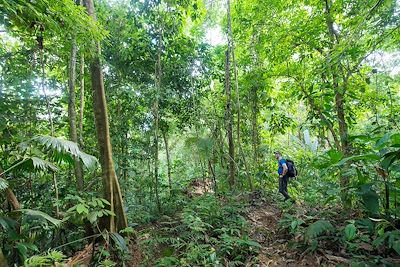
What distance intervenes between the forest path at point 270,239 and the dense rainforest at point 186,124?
28mm

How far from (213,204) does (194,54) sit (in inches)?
161

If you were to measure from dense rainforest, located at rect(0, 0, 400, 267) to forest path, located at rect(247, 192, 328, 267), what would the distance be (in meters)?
0.03

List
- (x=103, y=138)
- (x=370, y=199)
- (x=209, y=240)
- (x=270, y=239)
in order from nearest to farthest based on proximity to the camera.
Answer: (x=370, y=199)
(x=209, y=240)
(x=103, y=138)
(x=270, y=239)

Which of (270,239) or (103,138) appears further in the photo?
(270,239)

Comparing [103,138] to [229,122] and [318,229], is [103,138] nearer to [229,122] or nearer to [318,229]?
[318,229]

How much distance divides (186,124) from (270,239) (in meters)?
4.50

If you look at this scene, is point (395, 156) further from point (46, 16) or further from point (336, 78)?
point (46, 16)

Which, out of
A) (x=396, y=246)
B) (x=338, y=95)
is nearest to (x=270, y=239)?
(x=396, y=246)

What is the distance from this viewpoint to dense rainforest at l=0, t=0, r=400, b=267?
3.55 m

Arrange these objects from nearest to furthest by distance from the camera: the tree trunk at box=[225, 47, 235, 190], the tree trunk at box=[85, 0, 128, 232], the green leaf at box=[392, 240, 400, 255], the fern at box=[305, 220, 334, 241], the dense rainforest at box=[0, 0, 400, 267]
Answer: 1. the green leaf at box=[392, 240, 400, 255]
2. the dense rainforest at box=[0, 0, 400, 267]
3. the fern at box=[305, 220, 334, 241]
4. the tree trunk at box=[85, 0, 128, 232]
5. the tree trunk at box=[225, 47, 235, 190]

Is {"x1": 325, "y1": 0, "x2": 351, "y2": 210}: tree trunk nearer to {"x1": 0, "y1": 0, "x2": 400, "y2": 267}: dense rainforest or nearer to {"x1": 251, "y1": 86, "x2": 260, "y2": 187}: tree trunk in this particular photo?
{"x1": 0, "y1": 0, "x2": 400, "y2": 267}: dense rainforest

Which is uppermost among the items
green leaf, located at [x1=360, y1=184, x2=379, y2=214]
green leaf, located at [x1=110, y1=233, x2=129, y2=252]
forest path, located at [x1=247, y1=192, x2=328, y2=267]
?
green leaf, located at [x1=360, y1=184, x2=379, y2=214]

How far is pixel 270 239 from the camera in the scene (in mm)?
4777

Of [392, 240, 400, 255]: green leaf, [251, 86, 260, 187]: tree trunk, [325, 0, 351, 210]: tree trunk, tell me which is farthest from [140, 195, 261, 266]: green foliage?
[251, 86, 260, 187]: tree trunk
